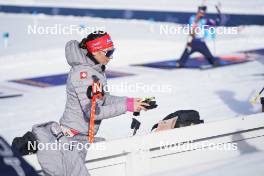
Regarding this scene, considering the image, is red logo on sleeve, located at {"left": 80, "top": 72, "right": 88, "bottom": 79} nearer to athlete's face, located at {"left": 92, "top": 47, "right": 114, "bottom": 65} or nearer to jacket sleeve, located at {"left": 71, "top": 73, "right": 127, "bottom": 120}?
jacket sleeve, located at {"left": 71, "top": 73, "right": 127, "bottom": 120}

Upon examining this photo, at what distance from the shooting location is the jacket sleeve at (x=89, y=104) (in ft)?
13.7

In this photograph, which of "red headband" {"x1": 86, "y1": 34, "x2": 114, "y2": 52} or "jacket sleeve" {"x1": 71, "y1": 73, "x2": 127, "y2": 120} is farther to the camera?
"red headband" {"x1": 86, "y1": 34, "x2": 114, "y2": 52}

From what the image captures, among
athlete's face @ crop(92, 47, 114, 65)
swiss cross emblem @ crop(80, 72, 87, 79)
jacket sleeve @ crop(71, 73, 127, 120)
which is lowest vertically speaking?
jacket sleeve @ crop(71, 73, 127, 120)

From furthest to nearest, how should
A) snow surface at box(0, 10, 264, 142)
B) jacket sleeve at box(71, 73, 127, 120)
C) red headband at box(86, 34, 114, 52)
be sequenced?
snow surface at box(0, 10, 264, 142) → red headband at box(86, 34, 114, 52) → jacket sleeve at box(71, 73, 127, 120)

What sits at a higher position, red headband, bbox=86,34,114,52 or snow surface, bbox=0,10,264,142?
red headband, bbox=86,34,114,52

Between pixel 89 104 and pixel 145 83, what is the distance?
7.54 metres

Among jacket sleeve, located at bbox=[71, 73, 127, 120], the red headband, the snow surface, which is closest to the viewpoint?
jacket sleeve, located at bbox=[71, 73, 127, 120]

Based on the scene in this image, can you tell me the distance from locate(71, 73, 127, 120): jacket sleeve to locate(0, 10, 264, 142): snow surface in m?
3.09

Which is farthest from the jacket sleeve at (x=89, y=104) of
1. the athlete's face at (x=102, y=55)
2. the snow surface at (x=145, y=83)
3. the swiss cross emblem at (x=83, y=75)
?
the snow surface at (x=145, y=83)

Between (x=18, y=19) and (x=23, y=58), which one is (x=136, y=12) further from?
(x=23, y=58)

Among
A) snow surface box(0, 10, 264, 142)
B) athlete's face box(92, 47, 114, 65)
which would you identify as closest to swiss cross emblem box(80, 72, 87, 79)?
athlete's face box(92, 47, 114, 65)

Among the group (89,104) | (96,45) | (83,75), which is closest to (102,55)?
(96,45)

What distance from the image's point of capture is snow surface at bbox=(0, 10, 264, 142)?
846 cm

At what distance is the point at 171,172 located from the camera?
4.93 metres
